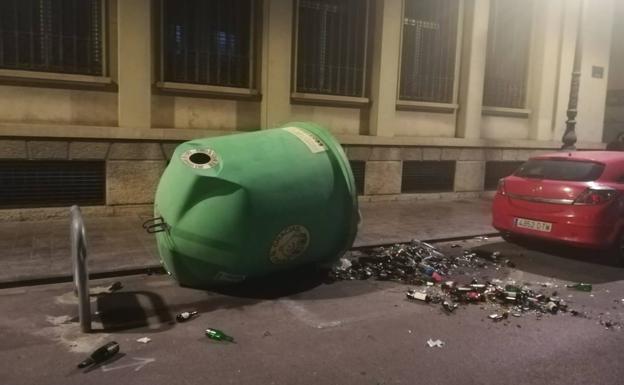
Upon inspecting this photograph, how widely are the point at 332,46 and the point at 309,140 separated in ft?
21.6

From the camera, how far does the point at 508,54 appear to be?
1405 centimetres

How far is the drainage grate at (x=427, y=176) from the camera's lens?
12.3 m

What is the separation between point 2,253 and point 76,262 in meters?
2.91

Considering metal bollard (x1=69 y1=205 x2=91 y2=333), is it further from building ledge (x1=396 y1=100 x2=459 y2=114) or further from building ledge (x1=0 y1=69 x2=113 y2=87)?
building ledge (x1=396 y1=100 x2=459 y2=114)

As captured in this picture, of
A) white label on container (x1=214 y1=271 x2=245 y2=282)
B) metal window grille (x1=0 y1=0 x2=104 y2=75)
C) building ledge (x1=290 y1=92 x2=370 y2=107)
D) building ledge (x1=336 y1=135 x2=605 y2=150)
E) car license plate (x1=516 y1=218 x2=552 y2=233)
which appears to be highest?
metal window grille (x1=0 y1=0 x2=104 y2=75)

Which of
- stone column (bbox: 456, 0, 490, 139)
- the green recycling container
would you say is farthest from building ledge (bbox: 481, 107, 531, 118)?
the green recycling container

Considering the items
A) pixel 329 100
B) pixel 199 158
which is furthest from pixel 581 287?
pixel 329 100

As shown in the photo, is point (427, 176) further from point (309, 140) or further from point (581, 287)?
point (309, 140)

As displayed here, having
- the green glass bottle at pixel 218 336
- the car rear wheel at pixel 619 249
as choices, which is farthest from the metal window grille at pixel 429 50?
the green glass bottle at pixel 218 336

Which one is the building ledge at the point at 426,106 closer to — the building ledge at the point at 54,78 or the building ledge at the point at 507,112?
the building ledge at the point at 507,112

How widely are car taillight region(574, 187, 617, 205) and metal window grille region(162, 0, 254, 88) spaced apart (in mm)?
6504

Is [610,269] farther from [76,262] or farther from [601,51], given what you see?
[601,51]

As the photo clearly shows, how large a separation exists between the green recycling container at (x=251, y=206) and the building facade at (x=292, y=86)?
4.40 metres

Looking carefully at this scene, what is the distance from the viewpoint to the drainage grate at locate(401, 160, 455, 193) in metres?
12.3
